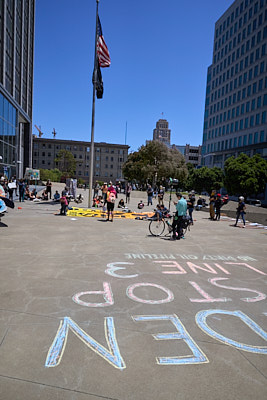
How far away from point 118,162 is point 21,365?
105m

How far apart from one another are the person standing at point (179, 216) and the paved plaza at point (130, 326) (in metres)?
2.86

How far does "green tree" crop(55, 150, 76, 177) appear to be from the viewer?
85.9 metres

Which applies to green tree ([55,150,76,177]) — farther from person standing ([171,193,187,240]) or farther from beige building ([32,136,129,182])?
person standing ([171,193,187,240])

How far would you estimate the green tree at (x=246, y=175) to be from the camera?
4409cm

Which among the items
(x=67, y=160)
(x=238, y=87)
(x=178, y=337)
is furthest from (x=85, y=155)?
(x=178, y=337)

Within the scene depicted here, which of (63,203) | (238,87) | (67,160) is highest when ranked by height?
(238,87)

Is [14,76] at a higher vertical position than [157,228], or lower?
higher

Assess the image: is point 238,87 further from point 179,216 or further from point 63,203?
point 179,216

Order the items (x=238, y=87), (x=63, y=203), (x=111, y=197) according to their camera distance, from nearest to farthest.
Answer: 1. (x=111, y=197)
2. (x=63, y=203)
3. (x=238, y=87)

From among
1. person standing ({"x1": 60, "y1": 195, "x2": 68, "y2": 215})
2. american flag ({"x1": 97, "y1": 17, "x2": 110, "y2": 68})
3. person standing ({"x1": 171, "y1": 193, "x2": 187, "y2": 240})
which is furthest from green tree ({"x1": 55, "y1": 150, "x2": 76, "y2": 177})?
person standing ({"x1": 171, "y1": 193, "x2": 187, "y2": 240})

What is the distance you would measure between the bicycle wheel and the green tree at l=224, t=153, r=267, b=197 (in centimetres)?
3592

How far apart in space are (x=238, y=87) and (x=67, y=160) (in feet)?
181

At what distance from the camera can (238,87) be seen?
63406 millimetres

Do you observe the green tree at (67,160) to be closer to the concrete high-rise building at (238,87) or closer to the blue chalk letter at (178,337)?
the concrete high-rise building at (238,87)
